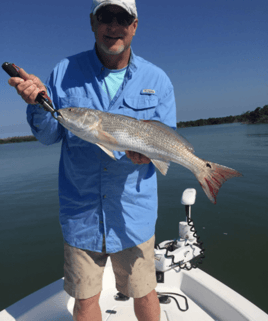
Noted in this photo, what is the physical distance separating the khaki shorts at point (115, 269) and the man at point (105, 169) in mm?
10

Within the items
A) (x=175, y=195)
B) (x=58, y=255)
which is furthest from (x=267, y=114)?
(x=58, y=255)

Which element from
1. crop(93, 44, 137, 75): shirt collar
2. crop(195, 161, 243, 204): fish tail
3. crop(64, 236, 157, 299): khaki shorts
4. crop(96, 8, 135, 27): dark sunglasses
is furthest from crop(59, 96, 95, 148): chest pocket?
crop(195, 161, 243, 204): fish tail

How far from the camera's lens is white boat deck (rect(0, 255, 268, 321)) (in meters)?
3.03

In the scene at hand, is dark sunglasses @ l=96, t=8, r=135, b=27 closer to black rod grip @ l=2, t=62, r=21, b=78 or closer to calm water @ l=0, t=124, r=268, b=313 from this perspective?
black rod grip @ l=2, t=62, r=21, b=78

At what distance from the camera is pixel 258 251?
255 inches

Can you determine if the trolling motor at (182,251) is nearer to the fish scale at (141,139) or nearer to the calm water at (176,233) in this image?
the fish scale at (141,139)

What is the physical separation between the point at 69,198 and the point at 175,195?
8.86m

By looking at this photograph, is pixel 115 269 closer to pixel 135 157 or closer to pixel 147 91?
pixel 135 157

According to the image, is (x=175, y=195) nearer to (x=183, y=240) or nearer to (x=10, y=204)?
(x=183, y=240)

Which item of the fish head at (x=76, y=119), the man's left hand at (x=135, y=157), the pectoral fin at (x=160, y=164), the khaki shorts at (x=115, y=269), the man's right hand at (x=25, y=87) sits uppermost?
the man's right hand at (x=25, y=87)

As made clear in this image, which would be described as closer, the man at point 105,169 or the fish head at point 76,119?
the fish head at point 76,119

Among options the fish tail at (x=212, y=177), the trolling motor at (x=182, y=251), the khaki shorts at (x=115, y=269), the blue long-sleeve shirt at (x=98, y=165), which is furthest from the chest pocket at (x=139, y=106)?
the trolling motor at (x=182, y=251)

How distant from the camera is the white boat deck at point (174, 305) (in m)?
3.03

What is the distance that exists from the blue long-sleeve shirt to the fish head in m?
0.15
